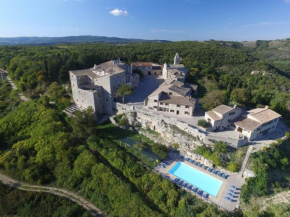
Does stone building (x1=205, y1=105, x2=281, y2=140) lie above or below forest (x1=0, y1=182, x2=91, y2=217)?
above

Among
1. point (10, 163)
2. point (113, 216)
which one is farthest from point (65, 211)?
point (10, 163)

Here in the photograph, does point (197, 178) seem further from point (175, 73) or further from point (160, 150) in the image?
point (175, 73)

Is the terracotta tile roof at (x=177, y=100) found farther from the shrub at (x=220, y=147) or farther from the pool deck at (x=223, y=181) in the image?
the pool deck at (x=223, y=181)

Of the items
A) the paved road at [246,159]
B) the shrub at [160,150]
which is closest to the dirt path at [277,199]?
the paved road at [246,159]

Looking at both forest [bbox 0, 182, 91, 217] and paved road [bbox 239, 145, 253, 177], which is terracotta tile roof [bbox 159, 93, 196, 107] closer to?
paved road [bbox 239, 145, 253, 177]

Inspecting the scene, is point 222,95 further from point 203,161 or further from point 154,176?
point 154,176

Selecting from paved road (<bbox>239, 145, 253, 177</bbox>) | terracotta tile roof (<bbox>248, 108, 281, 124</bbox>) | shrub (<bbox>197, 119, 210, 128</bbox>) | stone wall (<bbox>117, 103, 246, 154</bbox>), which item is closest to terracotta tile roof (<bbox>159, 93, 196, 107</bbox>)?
stone wall (<bbox>117, 103, 246, 154</bbox>)
